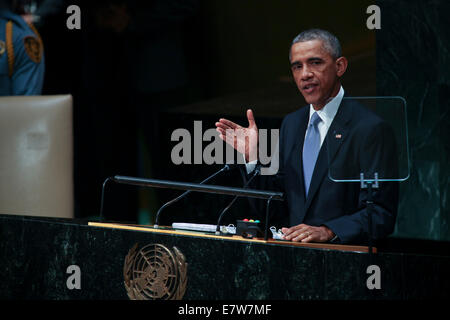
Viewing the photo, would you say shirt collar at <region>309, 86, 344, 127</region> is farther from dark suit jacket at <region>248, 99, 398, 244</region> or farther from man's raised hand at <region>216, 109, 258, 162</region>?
man's raised hand at <region>216, 109, 258, 162</region>

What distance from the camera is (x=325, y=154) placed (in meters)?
3.04

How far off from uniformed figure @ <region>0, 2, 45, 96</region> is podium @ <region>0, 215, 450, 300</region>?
2328 millimetres

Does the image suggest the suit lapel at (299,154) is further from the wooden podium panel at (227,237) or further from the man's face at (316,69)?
the wooden podium panel at (227,237)

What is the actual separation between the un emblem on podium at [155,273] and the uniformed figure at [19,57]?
2.82 m

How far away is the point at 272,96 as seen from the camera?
15.5 ft

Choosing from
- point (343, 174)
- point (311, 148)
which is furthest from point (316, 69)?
point (343, 174)

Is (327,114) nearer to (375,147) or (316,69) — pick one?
(316,69)

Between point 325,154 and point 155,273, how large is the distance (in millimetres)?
939

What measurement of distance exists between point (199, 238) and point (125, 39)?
3.18 m

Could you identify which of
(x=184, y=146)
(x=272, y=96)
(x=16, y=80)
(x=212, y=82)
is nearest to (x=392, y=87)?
(x=272, y=96)

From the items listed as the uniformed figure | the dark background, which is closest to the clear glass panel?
the dark background

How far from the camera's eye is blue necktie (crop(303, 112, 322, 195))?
10.4 feet

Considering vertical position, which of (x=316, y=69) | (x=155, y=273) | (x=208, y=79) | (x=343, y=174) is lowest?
(x=155, y=273)
